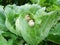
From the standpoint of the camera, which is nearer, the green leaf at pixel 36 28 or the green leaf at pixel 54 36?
the green leaf at pixel 36 28

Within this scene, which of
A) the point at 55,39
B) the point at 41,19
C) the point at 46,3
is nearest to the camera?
the point at 41,19

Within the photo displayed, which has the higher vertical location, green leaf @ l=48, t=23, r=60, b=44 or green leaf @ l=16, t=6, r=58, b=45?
green leaf @ l=16, t=6, r=58, b=45

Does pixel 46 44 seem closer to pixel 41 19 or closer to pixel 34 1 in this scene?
pixel 41 19

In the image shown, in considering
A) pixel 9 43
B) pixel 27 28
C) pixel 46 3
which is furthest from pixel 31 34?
pixel 46 3

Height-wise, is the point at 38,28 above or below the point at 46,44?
above

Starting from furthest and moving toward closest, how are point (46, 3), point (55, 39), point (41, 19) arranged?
point (46, 3), point (55, 39), point (41, 19)

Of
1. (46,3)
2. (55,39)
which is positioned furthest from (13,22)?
(46,3)

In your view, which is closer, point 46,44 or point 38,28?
point 38,28

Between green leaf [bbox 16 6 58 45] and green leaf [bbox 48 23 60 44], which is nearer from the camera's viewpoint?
green leaf [bbox 16 6 58 45]

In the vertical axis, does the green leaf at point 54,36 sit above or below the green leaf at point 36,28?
below

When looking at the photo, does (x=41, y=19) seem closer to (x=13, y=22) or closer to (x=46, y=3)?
(x=13, y=22)
